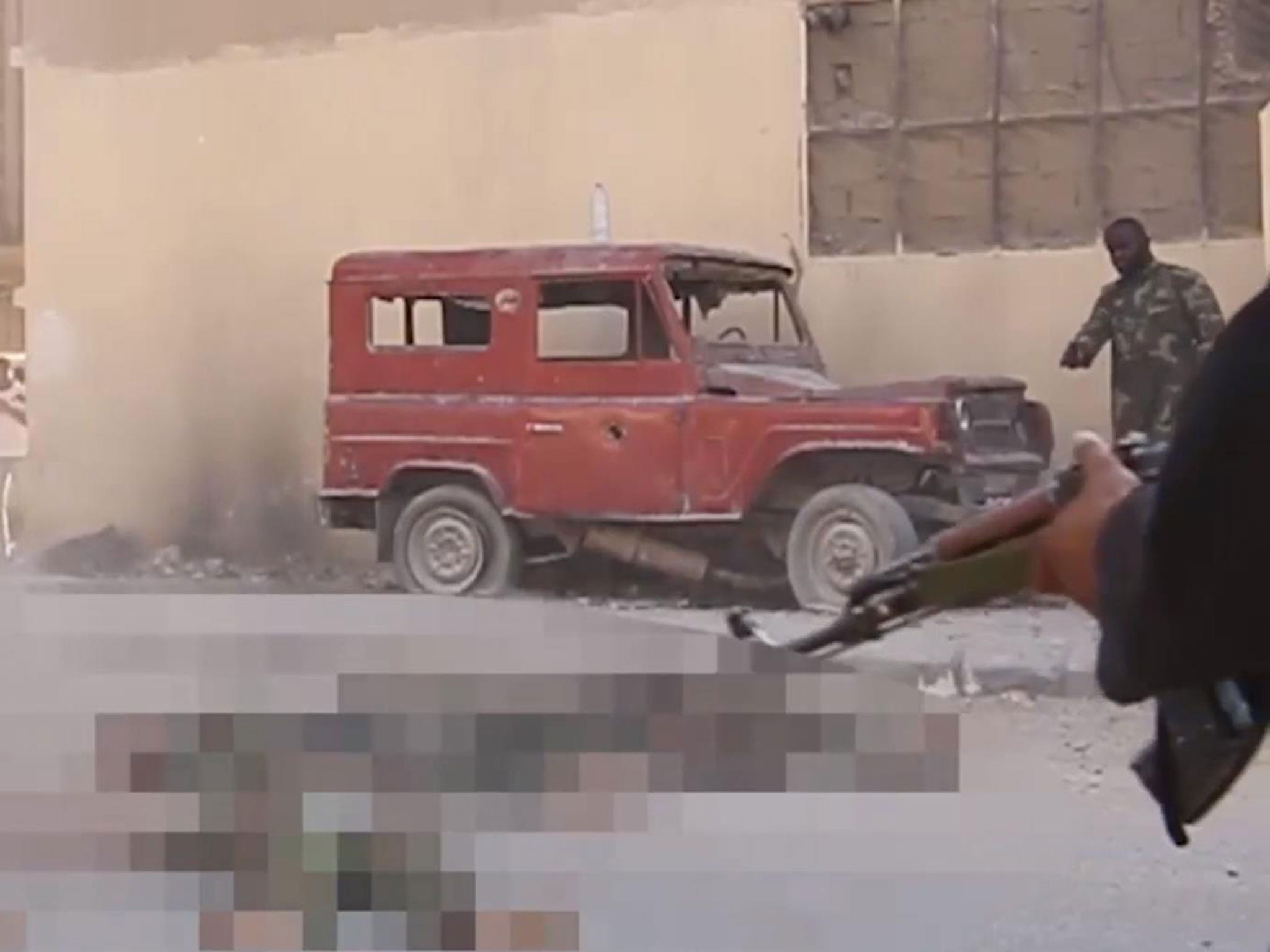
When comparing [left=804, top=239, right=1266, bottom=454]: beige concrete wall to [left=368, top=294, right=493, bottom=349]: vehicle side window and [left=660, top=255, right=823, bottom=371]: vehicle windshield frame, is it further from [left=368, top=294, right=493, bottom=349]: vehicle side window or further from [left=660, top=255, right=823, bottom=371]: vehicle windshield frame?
[left=368, top=294, right=493, bottom=349]: vehicle side window

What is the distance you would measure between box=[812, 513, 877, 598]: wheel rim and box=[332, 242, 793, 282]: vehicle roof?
791mm

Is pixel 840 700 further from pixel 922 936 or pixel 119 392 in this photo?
pixel 119 392

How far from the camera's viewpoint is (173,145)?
610cm

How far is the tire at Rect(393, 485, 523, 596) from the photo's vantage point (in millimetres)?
5082

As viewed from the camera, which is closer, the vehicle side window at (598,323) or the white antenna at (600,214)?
the vehicle side window at (598,323)

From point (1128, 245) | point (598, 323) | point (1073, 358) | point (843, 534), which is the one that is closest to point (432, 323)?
point (598, 323)

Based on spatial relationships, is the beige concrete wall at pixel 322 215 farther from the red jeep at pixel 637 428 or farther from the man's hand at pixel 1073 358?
the red jeep at pixel 637 428

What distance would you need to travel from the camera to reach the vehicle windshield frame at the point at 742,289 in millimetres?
5219

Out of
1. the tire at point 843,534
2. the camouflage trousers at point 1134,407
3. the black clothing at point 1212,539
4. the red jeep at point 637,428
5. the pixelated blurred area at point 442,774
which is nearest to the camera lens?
the black clothing at point 1212,539

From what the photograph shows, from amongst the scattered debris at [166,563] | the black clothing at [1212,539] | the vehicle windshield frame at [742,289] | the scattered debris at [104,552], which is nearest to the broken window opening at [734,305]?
the vehicle windshield frame at [742,289]

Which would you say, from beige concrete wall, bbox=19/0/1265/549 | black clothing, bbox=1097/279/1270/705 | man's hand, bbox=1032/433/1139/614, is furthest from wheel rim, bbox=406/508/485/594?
black clothing, bbox=1097/279/1270/705

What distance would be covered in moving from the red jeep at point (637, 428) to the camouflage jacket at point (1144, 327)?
8.2 inches

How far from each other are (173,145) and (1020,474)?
2814 mm

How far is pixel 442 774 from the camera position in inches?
42.1
